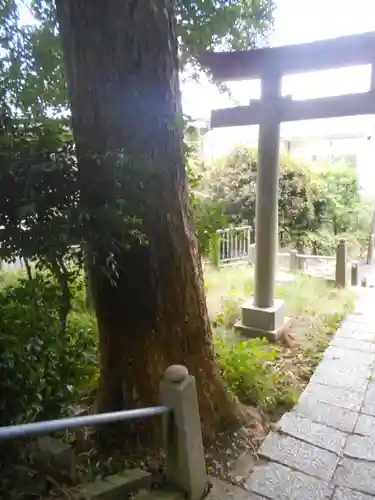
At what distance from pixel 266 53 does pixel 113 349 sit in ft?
10.5

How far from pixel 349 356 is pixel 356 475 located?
5.68 ft

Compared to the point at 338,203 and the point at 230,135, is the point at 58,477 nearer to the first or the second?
the point at 230,135

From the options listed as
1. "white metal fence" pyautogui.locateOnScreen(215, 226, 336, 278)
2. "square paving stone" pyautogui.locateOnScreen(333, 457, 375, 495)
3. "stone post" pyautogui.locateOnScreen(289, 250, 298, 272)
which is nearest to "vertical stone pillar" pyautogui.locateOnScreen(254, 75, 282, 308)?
"square paving stone" pyautogui.locateOnScreen(333, 457, 375, 495)

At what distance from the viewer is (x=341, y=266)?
631 centimetres

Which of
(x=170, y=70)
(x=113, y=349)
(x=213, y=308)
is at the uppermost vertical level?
(x=170, y=70)

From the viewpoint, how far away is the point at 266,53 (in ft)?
12.6

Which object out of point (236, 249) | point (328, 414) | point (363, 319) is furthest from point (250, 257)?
point (328, 414)

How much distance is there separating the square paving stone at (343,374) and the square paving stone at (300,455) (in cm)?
94

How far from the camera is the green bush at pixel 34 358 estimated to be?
4.83ft

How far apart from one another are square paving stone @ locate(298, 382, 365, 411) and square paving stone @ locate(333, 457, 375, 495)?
2.11 ft

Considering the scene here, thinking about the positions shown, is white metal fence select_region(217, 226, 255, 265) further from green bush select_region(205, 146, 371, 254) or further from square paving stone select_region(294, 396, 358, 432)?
square paving stone select_region(294, 396, 358, 432)

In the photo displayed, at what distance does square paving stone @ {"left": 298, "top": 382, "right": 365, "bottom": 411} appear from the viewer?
2896 mm

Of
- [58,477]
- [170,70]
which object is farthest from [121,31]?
[58,477]

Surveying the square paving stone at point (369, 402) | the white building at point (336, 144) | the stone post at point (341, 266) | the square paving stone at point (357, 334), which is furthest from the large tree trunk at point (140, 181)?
the white building at point (336, 144)
